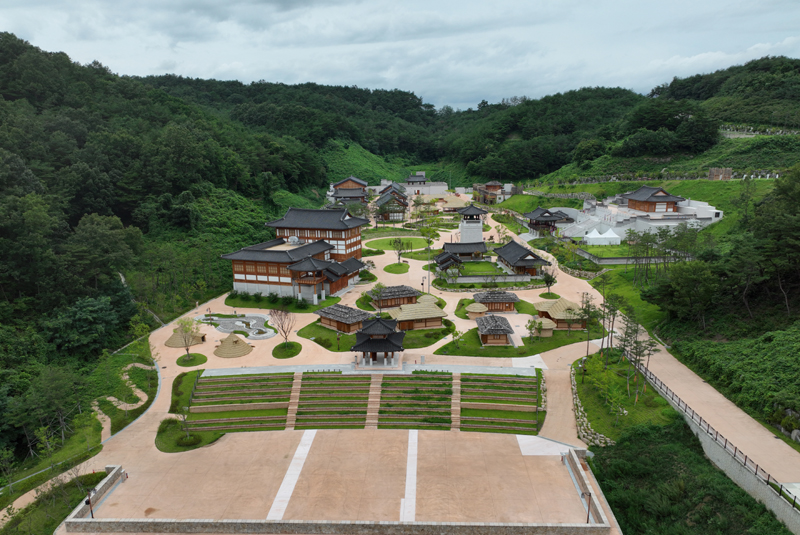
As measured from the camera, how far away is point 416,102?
16700cm

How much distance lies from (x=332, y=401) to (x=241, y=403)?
4.75 m

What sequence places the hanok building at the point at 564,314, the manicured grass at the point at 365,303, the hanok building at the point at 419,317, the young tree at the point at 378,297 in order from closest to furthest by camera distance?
the hanok building at the point at 564,314 → the hanok building at the point at 419,317 → the young tree at the point at 378,297 → the manicured grass at the point at 365,303

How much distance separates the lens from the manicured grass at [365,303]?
36594 millimetres

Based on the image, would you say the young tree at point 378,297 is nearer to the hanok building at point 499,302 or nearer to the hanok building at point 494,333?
the hanok building at point 499,302

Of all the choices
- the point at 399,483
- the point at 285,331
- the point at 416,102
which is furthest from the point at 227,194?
the point at 416,102

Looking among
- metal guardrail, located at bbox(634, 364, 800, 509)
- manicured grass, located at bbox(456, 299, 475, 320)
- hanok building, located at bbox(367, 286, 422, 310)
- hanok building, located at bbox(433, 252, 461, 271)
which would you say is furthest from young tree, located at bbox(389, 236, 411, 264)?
metal guardrail, located at bbox(634, 364, 800, 509)

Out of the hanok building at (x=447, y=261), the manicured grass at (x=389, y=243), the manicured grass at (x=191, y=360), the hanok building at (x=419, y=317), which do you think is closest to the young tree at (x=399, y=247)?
the manicured grass at (x=389, y=243)

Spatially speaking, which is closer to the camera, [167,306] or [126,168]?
[167,306]

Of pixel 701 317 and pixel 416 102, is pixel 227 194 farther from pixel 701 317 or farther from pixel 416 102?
pixel 416 102

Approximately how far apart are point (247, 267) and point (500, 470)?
91.1ft

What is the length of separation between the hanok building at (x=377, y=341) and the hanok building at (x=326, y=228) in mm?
18900

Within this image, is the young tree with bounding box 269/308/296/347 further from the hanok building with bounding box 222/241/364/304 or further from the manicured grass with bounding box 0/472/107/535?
the manicured grass with bounding box 0/472/107/535

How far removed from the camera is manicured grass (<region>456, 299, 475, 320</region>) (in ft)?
115

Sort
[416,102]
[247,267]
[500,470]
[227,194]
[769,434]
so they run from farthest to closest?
[416,102] → [227,194] → [247,267] → [500,470] → [769,434]
